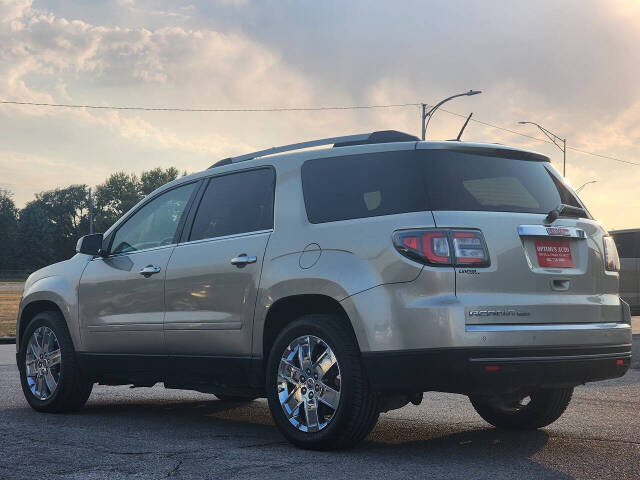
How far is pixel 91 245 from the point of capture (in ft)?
25.6

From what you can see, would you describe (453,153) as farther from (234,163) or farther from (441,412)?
(441,412)

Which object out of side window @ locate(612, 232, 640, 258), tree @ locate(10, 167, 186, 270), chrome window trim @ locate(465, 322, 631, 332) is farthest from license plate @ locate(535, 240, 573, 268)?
tree @ locate(10, 167, 186, 270)

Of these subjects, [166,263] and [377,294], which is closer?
[377,294]

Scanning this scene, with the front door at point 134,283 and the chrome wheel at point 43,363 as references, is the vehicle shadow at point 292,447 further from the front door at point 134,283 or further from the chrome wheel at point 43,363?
the front door at point 134,283

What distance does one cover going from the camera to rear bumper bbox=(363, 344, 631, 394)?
17.0ft

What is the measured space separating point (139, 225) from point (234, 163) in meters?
1.19

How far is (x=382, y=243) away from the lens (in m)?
5.45

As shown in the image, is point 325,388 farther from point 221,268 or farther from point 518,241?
point 518,241

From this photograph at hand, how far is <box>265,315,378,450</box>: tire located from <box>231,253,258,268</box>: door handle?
561mm

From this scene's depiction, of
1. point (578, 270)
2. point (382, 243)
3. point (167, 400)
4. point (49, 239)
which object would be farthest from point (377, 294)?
point (49, 239)

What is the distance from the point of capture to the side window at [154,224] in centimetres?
Result: 731

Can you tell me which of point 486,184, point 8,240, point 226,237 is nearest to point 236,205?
point 226,237

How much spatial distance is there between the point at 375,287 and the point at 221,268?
1.49 meters

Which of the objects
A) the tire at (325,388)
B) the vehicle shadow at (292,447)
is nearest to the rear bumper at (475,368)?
the tire at (325,388)
